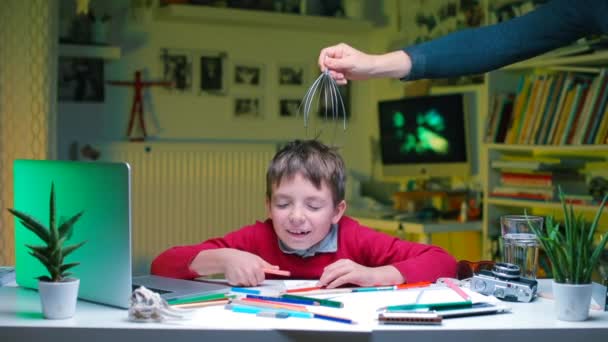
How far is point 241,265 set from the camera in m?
1.54

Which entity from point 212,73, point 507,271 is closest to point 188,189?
point 212,73

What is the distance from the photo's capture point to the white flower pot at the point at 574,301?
1.22 metres

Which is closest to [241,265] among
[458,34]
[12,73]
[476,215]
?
[458,34]

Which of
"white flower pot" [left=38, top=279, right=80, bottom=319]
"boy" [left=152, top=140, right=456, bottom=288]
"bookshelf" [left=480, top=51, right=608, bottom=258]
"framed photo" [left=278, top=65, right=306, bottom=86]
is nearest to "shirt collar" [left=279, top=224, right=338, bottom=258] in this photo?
"boy" [left=152, top=140, right=456, bottom=288]

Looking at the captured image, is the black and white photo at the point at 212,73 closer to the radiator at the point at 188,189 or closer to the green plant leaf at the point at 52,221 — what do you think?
the radiator at the point at 188,189

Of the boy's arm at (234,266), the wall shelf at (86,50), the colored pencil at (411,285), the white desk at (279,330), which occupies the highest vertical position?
the wall shelf at (86,50)

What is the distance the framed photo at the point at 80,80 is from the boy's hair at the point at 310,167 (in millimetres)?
3066

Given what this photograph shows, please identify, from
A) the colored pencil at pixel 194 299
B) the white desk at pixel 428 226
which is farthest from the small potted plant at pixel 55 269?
the white desk at pixel 428 226

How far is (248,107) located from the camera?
492cm

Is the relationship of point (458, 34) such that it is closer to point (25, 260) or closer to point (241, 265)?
point (241, 265)

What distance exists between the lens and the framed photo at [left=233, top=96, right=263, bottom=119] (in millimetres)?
4902

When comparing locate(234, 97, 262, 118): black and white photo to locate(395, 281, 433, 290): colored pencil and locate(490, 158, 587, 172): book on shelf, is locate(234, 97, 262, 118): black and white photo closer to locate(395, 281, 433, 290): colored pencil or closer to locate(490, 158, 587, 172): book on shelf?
locate(490, 158, 587, 172): book on shelf

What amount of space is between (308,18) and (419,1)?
0.69 metres

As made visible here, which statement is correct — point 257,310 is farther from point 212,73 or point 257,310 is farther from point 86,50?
point 212,73
